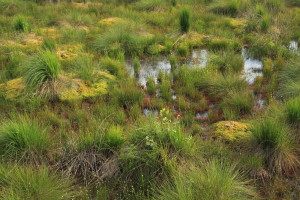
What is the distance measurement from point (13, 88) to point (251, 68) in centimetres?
579

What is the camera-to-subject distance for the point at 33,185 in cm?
399

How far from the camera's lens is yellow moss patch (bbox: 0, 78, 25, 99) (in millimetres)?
6949

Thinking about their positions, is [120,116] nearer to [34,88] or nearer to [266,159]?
[34,88]

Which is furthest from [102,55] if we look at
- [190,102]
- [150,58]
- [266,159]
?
[266,159]

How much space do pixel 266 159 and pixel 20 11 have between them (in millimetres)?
11603

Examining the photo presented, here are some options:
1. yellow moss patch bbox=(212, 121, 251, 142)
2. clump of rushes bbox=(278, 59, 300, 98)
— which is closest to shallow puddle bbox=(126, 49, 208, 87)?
clump of rushes bbox=(278, 59, 300, 98)

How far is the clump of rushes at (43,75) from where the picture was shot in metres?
6.91

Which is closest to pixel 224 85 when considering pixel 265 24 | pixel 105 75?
pixel 105 75

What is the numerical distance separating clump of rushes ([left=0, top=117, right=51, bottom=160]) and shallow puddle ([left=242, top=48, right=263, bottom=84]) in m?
4.80

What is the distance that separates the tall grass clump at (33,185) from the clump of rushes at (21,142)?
0.38 metres

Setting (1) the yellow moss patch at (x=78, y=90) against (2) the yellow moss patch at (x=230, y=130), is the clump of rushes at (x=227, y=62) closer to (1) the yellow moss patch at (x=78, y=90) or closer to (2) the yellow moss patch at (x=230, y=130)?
(2) the yellow moss patch at (x=230, y=130)

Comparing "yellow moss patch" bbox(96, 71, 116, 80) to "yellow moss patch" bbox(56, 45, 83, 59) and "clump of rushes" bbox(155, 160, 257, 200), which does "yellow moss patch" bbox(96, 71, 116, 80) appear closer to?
"yellow moss patch" bbox(56, 45, 83, 59)

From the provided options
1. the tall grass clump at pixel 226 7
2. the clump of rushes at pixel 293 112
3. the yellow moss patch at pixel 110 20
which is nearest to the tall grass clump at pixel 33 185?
the clump of rushes at pixel 293 112

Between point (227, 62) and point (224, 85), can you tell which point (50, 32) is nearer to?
point (227, 62)
